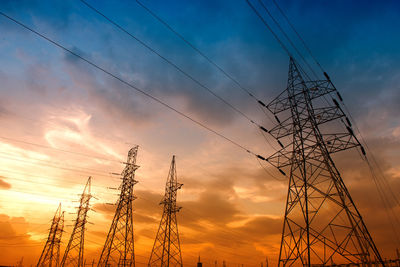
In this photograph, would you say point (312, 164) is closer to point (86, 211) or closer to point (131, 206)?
point (131, 206)

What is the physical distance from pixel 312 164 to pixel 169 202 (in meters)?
22.7

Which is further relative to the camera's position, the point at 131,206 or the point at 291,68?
the point at 131,206

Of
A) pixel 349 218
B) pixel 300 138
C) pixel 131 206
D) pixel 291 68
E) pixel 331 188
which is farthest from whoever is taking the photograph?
pixel 131 206

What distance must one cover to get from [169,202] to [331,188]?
23593 millimetres

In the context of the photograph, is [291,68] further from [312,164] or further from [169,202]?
[169,202]

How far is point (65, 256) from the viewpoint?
1475 inches

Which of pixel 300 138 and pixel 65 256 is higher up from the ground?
pixel 300 138

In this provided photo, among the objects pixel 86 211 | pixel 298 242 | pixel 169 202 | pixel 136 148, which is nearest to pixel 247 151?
pixel 298 242

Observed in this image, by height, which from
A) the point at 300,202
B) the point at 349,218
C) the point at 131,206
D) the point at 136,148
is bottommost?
the point at 349,218

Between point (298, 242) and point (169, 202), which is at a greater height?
point (169, 202)

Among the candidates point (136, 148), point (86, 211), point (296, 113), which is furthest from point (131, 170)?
point (296, 113)

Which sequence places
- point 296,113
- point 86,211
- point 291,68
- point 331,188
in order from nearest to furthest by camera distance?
point 331,188
point 296,113
point 291,68
point 86,211

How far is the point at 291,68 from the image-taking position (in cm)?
2205

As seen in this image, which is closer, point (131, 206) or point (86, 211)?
point (131, 206)
